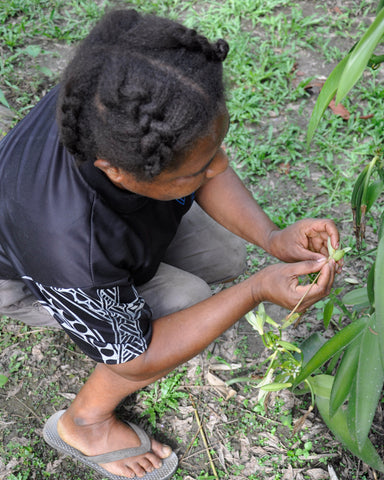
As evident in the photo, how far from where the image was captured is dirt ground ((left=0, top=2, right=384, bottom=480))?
1.54 m

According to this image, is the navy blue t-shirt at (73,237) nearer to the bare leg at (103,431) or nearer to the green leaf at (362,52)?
the bare leg at (103,431)

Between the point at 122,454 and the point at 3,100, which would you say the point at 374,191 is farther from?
the point at 3,100

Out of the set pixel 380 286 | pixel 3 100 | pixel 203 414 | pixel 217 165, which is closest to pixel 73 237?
pixel 217 165

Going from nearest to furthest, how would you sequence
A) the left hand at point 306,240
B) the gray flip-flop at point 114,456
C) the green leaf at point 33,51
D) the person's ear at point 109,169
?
1. the person's ear at point 109,169
2. the left hand at point 306,240
3. the gray flip-flop at point 114,456
4. the green leaf at point 33,51

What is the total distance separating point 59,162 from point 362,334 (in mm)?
738

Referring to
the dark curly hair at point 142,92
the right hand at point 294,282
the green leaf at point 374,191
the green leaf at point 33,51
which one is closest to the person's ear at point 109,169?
the dark curly hair at point 142,92

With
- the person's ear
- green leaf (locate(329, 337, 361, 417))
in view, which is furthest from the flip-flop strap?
the person's ear

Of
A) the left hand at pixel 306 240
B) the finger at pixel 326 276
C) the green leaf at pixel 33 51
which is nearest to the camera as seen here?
the finger at pixel 326 276

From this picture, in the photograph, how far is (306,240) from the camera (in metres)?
1.29

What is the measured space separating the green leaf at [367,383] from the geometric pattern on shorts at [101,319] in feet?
1.56

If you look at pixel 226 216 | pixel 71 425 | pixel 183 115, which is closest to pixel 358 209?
pixel 226 216

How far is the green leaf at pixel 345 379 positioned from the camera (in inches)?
44.6

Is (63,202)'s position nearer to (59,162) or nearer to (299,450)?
(59,162)

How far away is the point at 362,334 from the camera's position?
1.14 meters
